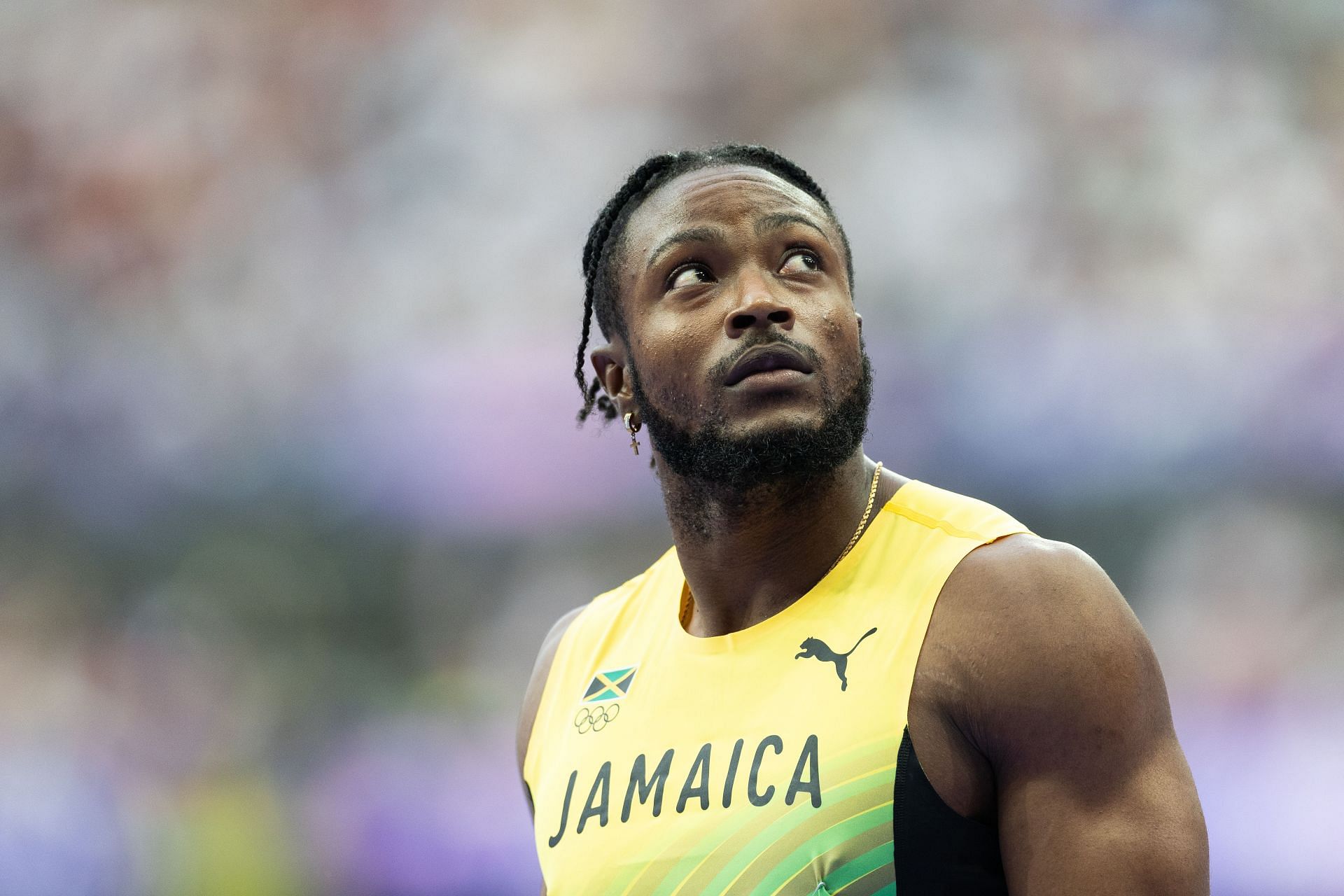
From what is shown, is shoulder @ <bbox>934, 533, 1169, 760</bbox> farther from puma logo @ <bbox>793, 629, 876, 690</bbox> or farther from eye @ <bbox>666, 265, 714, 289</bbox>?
eye @ <bbox>666, 265, 714, 289</bbox>

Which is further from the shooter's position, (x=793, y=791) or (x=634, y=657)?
(x=634, y=657)

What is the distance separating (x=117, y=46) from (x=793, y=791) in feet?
22.4

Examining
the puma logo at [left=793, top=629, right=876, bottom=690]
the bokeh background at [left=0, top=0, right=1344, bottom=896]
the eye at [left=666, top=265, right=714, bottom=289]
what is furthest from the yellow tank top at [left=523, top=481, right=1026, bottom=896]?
the bokeh background at [left=0, top=0, right=1344, bottom=896]

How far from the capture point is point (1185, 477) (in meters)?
5.90

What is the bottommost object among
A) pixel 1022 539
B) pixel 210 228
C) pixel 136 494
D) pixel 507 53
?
pixel 1022 539

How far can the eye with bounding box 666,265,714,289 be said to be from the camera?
2436mm

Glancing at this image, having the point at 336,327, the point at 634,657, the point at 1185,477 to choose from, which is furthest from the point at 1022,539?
the point at 336,327

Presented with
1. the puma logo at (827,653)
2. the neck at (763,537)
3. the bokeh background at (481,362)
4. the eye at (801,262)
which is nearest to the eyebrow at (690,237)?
the eye at (801,262)

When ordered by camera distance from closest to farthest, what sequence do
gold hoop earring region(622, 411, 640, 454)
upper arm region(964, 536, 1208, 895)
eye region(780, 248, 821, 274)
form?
upper arm region(964, 536, 1208, 895) → eye region(780, 248, 821, 274) → gold hoop earring region(622, 411, 640, 454)

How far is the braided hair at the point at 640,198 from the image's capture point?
2.68 metres

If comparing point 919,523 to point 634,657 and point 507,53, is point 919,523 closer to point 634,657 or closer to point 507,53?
point 634,657

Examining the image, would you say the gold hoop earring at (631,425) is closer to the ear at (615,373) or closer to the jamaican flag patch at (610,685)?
the ear at (615,373)

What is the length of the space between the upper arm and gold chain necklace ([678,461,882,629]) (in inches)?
16.3

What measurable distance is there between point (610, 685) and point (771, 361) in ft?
2.42
